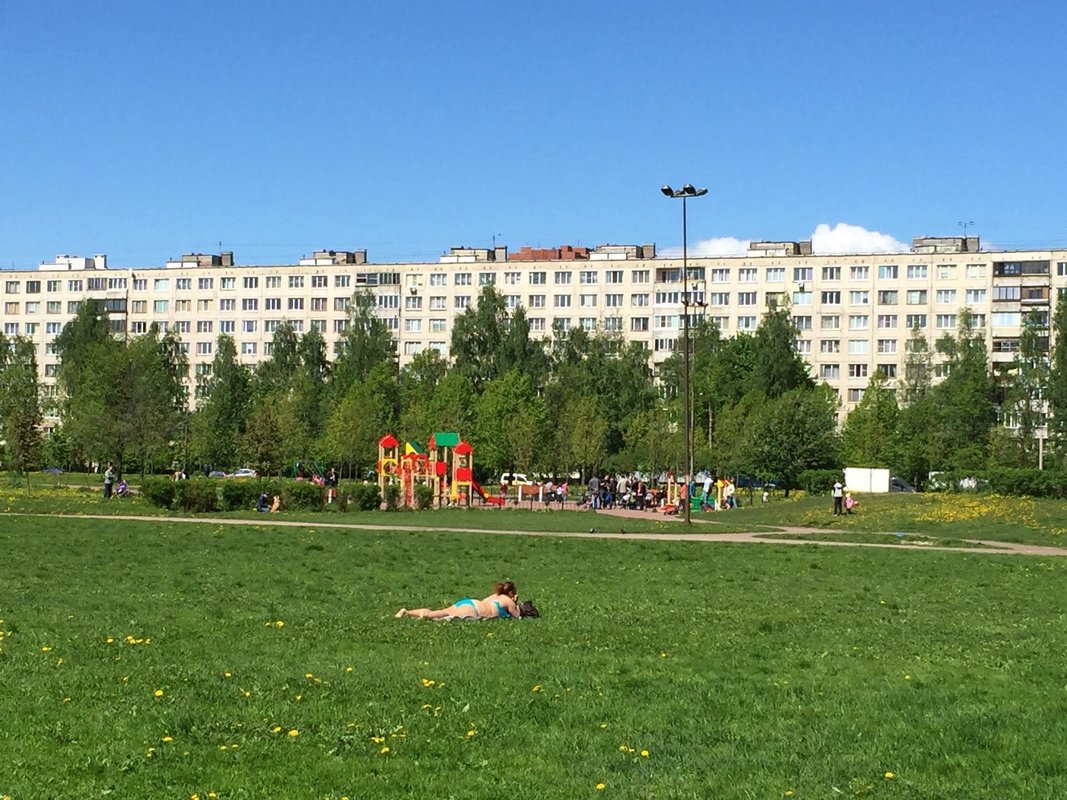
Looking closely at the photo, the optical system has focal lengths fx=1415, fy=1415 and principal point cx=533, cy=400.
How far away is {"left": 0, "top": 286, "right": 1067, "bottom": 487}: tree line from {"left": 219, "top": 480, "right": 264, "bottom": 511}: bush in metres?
18.8

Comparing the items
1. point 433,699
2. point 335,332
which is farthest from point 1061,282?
point 433,699

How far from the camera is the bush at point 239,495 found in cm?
5475

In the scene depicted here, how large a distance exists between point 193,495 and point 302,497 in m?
4.84

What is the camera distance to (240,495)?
180 feet

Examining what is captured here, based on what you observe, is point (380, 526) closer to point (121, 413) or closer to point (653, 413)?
point (121, 413)

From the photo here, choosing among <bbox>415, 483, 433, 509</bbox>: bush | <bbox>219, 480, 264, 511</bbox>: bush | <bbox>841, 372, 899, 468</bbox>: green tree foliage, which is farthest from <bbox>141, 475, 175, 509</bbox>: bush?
<bbox>841, 372, 899, 468</bbox>: green tree foliage

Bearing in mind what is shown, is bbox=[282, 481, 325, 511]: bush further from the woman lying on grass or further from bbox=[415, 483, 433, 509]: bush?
the woman lying on grass

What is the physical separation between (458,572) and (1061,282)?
113868 mm

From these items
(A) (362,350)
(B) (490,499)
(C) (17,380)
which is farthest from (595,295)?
(B) (490,499)

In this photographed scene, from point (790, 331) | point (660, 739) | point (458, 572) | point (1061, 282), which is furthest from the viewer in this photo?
point (1061, 282)

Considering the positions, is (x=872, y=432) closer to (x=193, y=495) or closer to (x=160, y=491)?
(x=193, y=495)

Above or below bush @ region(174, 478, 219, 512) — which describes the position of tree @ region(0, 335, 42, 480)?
above

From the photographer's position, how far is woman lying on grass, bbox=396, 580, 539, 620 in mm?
18062

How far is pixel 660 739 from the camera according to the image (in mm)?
10875
